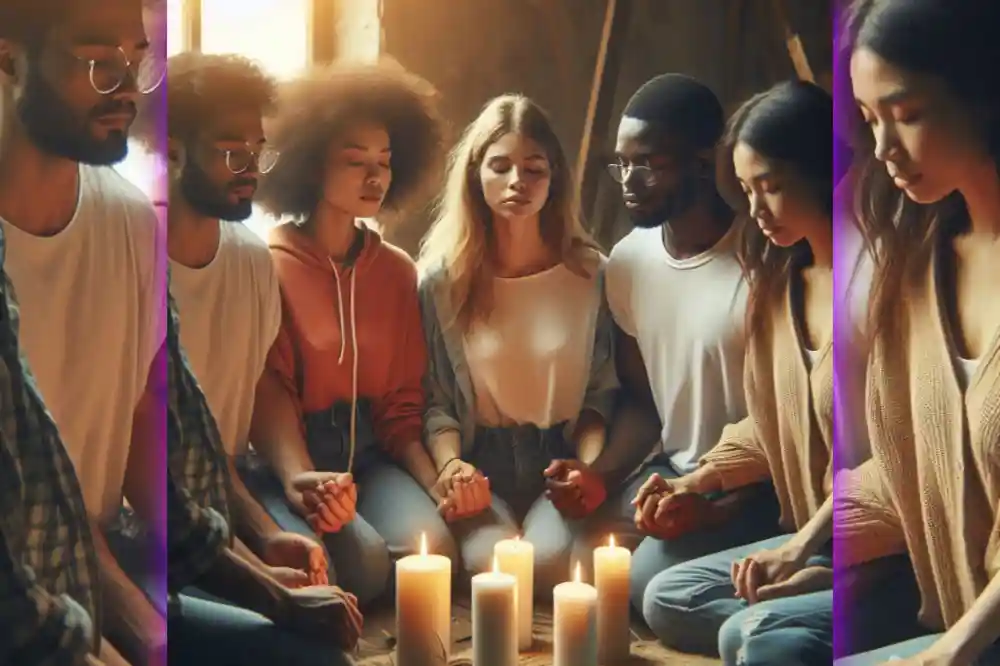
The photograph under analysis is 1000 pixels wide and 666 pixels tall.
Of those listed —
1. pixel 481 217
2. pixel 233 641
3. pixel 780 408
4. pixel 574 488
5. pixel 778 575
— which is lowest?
pixel 233 641

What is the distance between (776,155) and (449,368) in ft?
1.77

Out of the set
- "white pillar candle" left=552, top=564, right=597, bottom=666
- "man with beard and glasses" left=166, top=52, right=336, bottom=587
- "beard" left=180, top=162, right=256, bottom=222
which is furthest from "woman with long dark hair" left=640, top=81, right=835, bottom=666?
"beard" left=180, top=162, right=256, bottom=222

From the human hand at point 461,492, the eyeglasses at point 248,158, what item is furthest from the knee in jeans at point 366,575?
the eyeglasses at point 248,158

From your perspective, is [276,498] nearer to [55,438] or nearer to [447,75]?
[55,438]

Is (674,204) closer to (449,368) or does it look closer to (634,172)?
(634,172)

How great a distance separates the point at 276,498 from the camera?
1337mm

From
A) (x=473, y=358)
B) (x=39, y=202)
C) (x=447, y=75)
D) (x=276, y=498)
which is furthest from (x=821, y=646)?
(x=39, y=202)

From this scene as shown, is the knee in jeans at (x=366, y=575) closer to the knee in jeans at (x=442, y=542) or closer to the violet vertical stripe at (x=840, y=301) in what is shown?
the knee in jeans at (x=442, y=542)

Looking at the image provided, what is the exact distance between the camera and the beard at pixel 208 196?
130 cm

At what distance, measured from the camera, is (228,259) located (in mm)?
1320

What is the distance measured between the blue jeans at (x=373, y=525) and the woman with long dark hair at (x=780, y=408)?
13.9 inches

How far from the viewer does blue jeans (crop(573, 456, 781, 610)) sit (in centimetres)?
132

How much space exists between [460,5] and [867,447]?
0.81 metres

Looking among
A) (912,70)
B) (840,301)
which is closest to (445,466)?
(840,301)
